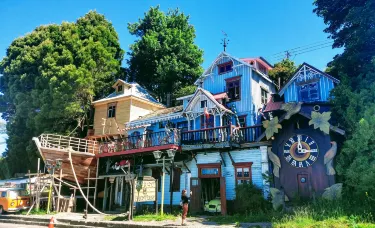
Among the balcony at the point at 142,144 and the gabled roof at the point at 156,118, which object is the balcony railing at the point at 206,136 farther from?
the gabled roof at the point at 156,118

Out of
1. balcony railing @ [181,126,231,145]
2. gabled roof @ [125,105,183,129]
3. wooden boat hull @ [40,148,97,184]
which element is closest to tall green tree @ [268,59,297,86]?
gabled roof @ [125,105,183,129]

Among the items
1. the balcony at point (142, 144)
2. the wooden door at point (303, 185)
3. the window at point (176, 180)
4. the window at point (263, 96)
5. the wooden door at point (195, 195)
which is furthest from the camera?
the window at point (263, 96)

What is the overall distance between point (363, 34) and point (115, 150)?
60.9ft

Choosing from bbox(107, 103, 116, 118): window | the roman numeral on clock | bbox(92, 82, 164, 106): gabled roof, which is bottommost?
the roman numeral on clock

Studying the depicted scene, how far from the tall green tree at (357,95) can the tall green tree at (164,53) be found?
71.9 ft

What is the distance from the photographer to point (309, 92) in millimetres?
20125

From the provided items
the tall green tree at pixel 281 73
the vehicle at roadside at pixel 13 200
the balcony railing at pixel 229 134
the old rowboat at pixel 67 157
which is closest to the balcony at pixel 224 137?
the balcony railing at pixel 229 134

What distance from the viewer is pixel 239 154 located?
19500 mm

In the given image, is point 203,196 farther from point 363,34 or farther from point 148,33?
point 148,33

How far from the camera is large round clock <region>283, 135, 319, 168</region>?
16.1 m

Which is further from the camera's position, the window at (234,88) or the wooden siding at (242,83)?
the window at (234,88)

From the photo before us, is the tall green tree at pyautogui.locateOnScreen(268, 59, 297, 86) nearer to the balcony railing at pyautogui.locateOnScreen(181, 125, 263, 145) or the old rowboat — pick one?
the balcony railing at pyautogui.locateOnScreen(181, 125, 263, 145)

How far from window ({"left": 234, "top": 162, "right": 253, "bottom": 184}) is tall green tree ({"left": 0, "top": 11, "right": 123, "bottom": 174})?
59.3 feet

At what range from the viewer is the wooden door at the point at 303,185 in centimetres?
1591
